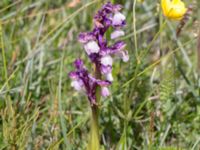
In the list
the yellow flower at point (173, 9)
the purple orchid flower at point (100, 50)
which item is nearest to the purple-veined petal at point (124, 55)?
the purple orchid flower at point (100, 50)

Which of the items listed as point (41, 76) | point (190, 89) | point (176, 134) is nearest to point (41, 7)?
point (41, 76)

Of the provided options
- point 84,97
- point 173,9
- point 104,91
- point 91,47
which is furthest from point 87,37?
point 84,97

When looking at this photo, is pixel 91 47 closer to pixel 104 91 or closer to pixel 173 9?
pixel 104 91

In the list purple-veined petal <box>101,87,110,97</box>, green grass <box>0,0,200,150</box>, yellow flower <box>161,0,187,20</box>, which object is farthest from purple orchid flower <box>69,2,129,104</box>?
yellow flower <box>161,0,187,20</box>

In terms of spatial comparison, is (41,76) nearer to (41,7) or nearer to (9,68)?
(9,68)

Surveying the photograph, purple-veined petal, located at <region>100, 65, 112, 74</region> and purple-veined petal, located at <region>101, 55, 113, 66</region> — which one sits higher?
purple-veined petal, located at <region>101, 55, 113, 66</region>

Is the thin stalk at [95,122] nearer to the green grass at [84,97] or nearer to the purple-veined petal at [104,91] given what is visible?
the purple-veined petal at [104,91]

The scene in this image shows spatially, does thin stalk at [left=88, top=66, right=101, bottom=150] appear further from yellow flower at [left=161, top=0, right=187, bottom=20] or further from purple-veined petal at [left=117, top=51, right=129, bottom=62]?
yellow flower at [left=161, top=0, right=187, bottom=20]
